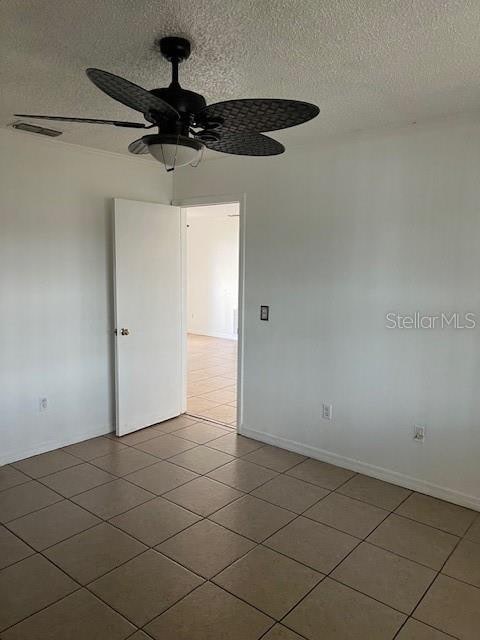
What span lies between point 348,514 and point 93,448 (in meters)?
2.12

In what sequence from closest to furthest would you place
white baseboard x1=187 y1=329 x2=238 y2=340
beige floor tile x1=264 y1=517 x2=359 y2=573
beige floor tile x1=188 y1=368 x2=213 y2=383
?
beige floor tile x1=264 y1=517 x2=359 y2=573 → beige floor tile x1=188 y1=368 x2=213 y2=383 → white baseboard x1=187 y1=329 x2=238 y2=340

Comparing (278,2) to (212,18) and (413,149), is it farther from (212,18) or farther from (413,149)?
(413,149)

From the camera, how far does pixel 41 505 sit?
296 cm

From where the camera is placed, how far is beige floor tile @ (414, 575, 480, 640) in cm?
201

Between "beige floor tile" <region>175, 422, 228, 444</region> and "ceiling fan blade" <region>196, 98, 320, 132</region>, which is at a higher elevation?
"ceiling fan blade" <region>196, 98, 320, 132</region>

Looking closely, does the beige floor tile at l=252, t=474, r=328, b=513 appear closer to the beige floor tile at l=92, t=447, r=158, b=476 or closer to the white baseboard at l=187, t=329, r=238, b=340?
the beige floor tile at l=92, t=447, r=158, b=476

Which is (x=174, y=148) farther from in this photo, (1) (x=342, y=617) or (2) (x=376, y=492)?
(2) (x=376, y=492)

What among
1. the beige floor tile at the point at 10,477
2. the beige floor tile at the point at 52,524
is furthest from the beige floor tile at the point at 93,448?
the beige floor tile at the point at 52,524

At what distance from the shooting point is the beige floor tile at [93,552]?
2.34m

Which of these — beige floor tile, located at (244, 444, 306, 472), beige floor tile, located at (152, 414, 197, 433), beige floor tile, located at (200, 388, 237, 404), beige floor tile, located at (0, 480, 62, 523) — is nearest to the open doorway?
beige floor tile, located at (200, 388, 237, 404)

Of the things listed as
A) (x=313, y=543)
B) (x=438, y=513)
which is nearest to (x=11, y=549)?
(x=313, y=543)

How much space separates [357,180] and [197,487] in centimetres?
241

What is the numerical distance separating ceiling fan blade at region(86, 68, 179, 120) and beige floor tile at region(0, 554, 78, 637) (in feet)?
7.01

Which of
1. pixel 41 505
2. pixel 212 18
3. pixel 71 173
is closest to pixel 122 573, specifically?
pixel 41 505
